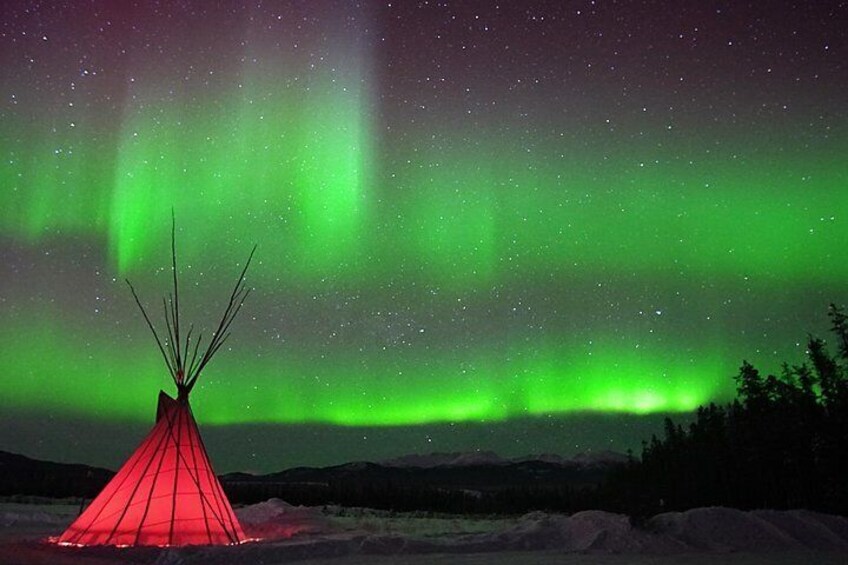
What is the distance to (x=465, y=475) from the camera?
169250mm

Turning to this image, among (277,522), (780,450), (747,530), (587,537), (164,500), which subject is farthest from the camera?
(780,450)

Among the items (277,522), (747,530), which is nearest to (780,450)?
(747,530)

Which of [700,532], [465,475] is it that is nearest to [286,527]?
[700,532]

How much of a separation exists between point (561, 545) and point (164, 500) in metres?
7.02

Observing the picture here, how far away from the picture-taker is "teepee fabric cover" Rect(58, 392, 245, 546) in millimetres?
12000

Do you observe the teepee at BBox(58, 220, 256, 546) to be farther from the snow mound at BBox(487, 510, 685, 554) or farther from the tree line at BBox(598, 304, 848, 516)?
the tree line at BBox(598, 304, 848, 516)

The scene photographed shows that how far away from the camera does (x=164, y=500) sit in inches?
488

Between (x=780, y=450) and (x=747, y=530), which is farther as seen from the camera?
(x=780, y=450)

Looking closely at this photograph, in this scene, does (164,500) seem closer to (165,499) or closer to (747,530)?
(165,499)

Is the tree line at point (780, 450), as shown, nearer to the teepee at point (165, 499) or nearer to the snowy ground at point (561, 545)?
the snowy ground at point (561, 545)

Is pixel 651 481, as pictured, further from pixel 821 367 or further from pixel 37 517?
pixel 37 517

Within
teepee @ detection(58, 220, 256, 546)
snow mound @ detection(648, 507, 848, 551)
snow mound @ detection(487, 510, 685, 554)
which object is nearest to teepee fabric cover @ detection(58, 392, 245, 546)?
teepee @ detection(58, 220, 256, 546)

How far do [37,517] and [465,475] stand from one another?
157884 millimetres

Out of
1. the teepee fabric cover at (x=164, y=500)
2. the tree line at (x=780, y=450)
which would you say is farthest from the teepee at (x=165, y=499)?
the tree line at (x=780, y=450)
